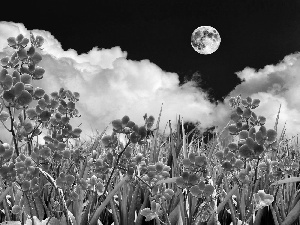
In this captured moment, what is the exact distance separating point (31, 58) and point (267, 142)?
3.41 feet

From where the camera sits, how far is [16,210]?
1.79 m

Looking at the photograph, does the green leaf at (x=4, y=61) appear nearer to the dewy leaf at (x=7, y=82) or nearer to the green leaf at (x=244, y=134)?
the dewy leaf at (x=7, y=82)

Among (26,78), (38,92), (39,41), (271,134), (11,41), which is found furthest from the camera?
(39,41)

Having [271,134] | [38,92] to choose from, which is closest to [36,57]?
[38,92]

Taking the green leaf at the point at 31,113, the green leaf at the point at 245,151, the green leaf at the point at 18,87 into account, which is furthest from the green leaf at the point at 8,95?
the green leaf at the point at 245,151

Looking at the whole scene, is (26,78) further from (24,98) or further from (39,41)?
(39,41)

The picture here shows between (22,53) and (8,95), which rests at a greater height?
(22,53)

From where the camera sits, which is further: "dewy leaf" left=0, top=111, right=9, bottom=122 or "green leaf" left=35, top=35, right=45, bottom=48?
"green leaf" left=35, top=35, right=45, bottom=48

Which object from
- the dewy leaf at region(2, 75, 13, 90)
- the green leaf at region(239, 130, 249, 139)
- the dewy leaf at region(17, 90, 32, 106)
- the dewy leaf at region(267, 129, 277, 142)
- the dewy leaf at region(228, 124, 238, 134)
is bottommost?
the dewy leaf at region(267, 129, 277, 142)

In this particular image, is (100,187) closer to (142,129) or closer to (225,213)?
(142,129)

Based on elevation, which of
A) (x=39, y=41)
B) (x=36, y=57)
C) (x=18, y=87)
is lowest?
(x=18, y=87)

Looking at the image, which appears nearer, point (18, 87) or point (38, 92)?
point (18, 87)

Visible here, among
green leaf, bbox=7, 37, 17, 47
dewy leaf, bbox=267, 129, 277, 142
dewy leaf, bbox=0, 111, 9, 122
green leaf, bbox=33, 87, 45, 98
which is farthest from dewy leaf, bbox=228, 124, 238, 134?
green leaf, bbox=7, 37, 17, 47

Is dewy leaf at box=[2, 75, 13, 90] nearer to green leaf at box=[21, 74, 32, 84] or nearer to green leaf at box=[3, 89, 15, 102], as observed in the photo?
green leaf at box=[3, 89, 15, 102]
